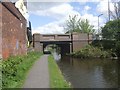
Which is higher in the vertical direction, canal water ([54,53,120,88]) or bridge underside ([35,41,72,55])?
bridge underside ([35,41,72,55])

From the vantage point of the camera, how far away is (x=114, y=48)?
68.2 metres

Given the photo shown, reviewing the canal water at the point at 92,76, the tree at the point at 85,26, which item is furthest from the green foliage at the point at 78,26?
the canal water at the point at 92,76

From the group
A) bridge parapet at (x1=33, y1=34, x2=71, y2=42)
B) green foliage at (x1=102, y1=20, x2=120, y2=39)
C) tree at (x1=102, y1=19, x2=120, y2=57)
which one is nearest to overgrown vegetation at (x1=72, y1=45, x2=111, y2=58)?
tree at (x1=102, y1=19, x2=120, y2=57)

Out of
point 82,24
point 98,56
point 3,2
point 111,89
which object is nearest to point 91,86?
point 111,89

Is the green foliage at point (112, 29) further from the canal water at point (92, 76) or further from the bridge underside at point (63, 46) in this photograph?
the canal water at point (92, 76)

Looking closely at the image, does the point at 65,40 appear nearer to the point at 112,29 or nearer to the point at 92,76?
the point at 112,29

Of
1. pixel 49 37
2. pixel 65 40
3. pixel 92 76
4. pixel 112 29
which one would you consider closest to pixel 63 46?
pixel 65 40

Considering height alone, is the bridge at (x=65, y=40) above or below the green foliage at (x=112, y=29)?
below

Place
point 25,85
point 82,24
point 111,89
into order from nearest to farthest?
point 25,85 → point 111,89 → point 82,24

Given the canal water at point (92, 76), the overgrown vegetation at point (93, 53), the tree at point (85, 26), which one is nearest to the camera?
the canal water at point (92, 76)

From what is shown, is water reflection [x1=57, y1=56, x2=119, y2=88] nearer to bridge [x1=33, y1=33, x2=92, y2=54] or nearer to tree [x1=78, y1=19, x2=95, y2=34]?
bridge [x1=33, y1=33, x2=92, y2=54]

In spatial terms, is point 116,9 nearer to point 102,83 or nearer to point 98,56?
point 98,56

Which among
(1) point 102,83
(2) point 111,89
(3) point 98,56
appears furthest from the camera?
(3) point 98,56

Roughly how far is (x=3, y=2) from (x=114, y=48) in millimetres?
46379
